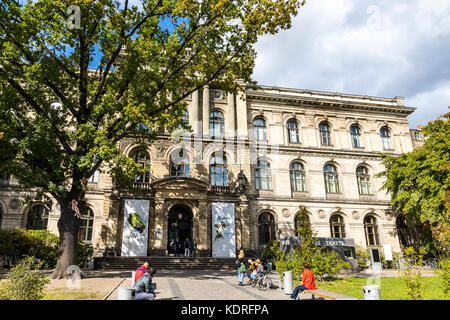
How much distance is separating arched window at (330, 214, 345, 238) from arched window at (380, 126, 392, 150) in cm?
1042

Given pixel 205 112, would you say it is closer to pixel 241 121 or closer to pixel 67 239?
pixel 241 121

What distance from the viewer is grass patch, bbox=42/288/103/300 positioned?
977cm

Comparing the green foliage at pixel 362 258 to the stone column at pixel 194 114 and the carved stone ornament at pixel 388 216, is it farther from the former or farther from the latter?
the stone column at pixel 194 114

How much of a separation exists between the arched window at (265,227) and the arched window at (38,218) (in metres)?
18.7

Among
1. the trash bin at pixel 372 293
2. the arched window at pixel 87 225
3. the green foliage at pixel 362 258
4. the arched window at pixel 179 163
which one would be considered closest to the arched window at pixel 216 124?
the arched window at pixel 179 163

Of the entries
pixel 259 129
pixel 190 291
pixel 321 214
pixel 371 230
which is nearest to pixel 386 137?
pixel 371 230

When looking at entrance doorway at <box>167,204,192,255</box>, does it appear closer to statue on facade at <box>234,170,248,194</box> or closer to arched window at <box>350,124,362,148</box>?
statue on facade at <box>234,170,248,194</box>

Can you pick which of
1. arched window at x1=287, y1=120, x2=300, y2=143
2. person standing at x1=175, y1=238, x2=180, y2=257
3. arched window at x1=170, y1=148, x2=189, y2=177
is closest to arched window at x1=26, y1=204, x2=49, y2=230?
person standing at x1=175, y1=238, x2=180, y2=257

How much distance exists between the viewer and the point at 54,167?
14875mm

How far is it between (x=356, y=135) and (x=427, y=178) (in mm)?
10224

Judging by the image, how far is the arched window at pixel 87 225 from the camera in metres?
25.2

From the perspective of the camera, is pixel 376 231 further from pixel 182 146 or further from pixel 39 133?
pixel 39 133

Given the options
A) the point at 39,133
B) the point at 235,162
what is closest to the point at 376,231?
the point at 235,162

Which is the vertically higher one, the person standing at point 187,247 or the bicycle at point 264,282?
the person standing at point 187,247
